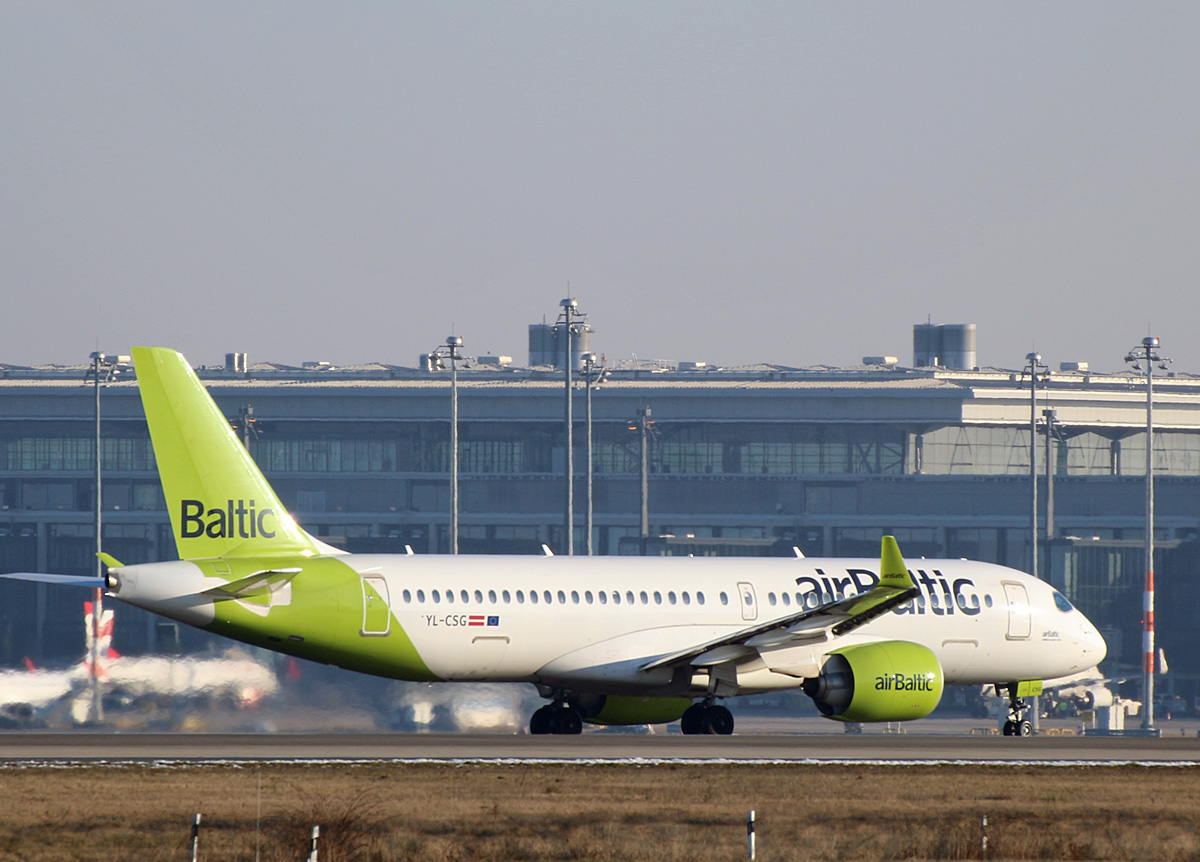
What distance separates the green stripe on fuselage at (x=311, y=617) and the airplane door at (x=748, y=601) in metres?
6.98

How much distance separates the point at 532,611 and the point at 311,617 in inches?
174

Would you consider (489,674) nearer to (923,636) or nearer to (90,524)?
(923,636)

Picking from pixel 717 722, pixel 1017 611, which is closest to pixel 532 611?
pixel 717 722

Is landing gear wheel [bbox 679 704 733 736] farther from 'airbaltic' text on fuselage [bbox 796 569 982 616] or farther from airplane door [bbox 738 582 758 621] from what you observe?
'airbaltic' text on fuselage [bbox 796 569 982 616]

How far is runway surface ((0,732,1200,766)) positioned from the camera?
31094 millimetres

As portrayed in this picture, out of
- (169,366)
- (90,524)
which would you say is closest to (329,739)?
(169,366)

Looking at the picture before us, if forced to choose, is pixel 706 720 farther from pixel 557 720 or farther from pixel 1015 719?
pixel 1015 719

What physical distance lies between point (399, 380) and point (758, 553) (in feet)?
95.5

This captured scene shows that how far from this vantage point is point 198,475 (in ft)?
119

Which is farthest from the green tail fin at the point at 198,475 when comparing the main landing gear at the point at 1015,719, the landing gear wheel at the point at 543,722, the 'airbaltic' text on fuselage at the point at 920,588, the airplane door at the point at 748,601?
the main landing gear at the point at 1015,719

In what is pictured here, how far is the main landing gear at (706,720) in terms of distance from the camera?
38.5 meters

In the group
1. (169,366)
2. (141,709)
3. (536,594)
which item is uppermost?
(169,366)

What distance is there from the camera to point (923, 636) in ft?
133

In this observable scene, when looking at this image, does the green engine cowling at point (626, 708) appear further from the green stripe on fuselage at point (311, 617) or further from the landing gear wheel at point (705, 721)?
the green stripe on fuselage at point (311, 617)
